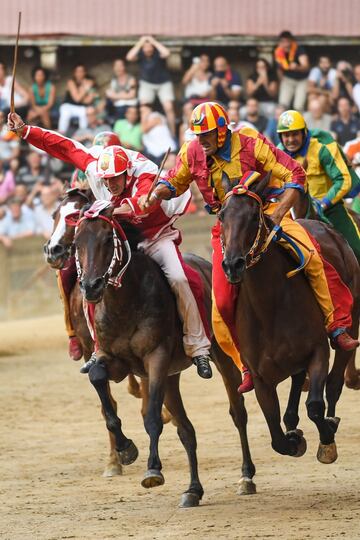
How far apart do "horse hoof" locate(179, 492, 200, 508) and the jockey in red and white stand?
0.82 m

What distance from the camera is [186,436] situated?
9109mm

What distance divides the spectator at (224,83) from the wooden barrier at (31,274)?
1959 mm

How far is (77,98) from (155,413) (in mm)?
12345

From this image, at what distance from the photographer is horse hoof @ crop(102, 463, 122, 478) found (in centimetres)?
1029

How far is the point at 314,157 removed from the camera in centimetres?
1066

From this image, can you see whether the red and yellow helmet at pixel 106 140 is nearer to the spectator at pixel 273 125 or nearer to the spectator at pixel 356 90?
the spectator at pixel 273 125

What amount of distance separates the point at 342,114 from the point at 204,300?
11.3m

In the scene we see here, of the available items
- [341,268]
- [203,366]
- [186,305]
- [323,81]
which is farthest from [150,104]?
[203,366]

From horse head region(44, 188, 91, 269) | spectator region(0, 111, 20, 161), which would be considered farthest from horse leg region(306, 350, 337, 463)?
spectator region(0, 111, 20, 161)

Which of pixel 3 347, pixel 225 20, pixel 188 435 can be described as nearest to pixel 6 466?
pixel 188 435

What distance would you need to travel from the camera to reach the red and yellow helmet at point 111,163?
8.74 meters

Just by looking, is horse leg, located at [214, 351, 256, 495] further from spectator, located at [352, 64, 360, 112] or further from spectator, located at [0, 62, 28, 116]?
spectator, located at [352, 64, 360, 112]

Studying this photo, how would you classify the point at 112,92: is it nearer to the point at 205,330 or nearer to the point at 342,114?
the point at 342,114

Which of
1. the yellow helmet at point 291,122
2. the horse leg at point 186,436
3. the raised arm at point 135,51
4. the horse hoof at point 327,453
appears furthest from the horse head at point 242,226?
the raised arm at point 135,51
